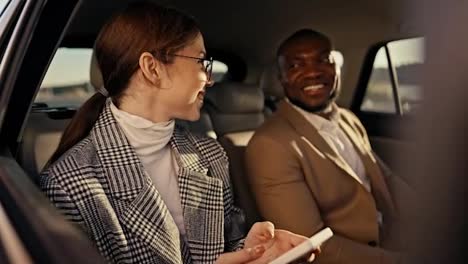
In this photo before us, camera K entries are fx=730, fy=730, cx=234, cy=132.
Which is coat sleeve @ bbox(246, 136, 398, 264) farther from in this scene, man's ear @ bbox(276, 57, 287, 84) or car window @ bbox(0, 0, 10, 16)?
car window @ bbox(0, 0, 10, 16)

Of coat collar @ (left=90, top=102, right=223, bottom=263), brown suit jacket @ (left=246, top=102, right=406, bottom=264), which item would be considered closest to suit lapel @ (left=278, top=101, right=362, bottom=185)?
brown suit jacket @ (left=246, top=102, right=406, bottom=264)

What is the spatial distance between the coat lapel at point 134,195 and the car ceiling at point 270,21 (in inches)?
41.9

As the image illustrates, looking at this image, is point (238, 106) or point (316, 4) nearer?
point (316, 4)

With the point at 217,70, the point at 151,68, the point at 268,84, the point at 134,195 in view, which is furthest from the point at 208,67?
the point at 268,84

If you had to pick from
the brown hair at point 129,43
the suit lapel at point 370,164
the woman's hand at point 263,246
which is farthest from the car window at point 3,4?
the suit lapel at point 370,164

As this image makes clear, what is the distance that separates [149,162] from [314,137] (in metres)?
0.72

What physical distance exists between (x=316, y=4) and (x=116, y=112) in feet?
4.76

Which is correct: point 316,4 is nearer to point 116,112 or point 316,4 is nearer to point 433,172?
point 116,112

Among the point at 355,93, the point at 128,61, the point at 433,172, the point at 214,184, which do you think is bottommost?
the point at 355,93

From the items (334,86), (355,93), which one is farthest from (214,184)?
(355,93)

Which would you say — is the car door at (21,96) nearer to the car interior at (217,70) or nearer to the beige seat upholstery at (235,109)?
the car interior at (217,70)

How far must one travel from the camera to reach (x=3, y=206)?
144 centimetres

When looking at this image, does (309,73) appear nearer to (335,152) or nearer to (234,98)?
(335,152)

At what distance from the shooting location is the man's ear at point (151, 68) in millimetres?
1681
